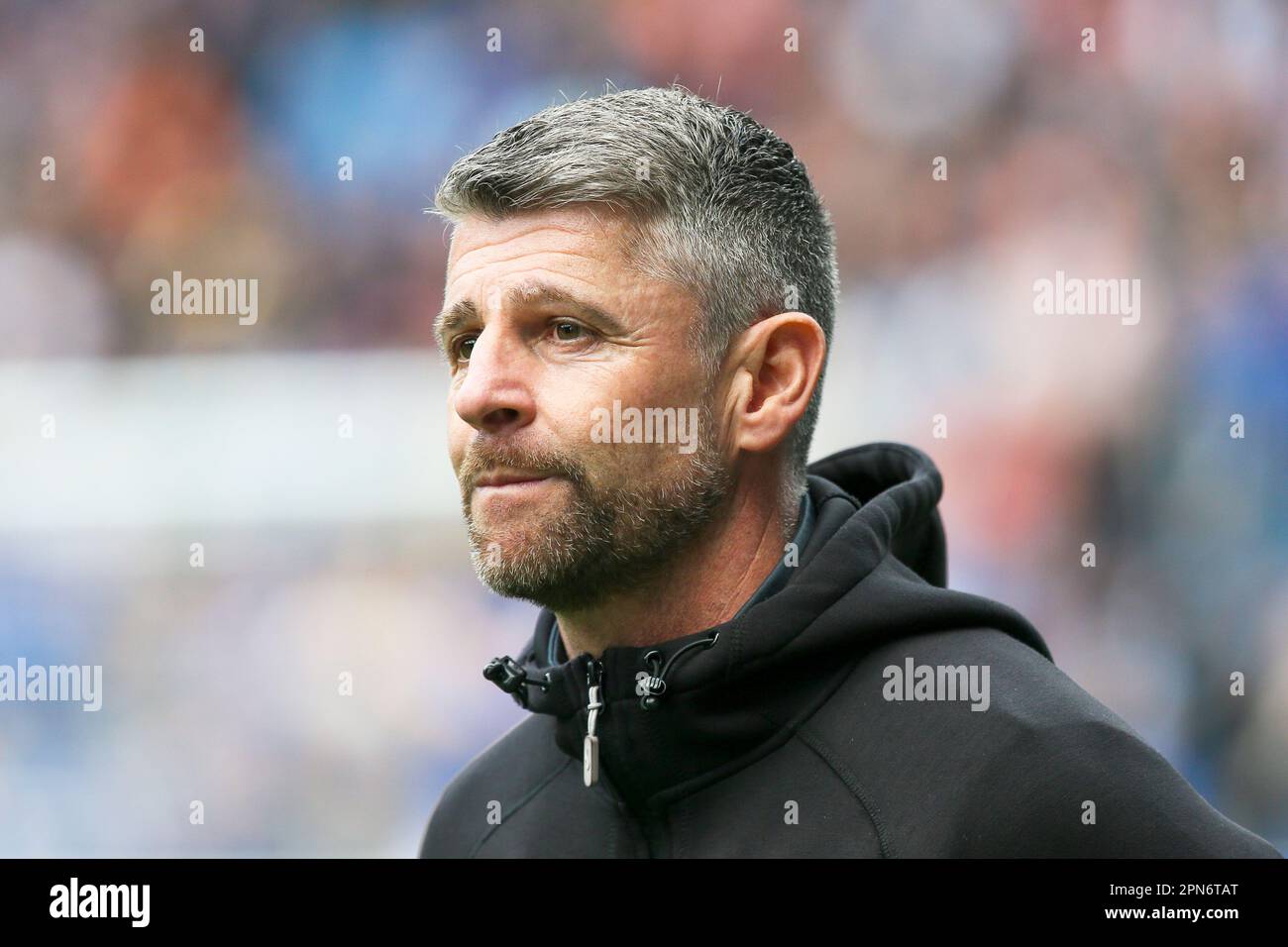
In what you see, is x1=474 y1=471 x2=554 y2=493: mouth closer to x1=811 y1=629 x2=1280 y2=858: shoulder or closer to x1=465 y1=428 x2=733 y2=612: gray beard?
x1=465 y1=428 x2=733 y2=612: gray beard

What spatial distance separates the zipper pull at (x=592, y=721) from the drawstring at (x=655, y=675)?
6cm

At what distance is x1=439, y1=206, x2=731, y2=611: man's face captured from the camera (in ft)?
Result: 5.36

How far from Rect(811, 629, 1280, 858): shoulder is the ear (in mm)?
328

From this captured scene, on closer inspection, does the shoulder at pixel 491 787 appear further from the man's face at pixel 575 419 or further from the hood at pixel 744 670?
the man's face at pixel 575 419

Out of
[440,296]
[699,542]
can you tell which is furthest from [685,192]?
[440,296]

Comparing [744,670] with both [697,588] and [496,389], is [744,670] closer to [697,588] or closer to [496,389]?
[697,588]

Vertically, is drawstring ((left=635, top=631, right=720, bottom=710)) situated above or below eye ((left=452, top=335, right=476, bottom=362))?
below

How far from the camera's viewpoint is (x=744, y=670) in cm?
157

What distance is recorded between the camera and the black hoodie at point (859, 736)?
4.67 feet

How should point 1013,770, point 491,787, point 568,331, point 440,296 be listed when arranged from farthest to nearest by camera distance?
point 440,296 → point 491,787 → point 568,331 → point 1013,770

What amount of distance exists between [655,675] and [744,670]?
11cm

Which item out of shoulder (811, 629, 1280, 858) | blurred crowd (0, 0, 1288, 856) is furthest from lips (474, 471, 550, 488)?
blurred crowd (0, 0, 1288, 856)

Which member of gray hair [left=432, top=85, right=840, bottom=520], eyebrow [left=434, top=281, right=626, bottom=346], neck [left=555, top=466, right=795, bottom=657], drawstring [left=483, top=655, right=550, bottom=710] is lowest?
drawstring [left=483, top=655, right=550, bottom=710]

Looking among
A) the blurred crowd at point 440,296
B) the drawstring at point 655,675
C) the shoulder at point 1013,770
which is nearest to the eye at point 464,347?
the drawstring at point 655,675
